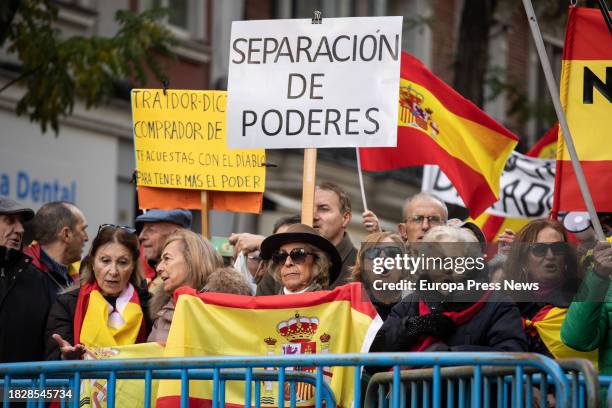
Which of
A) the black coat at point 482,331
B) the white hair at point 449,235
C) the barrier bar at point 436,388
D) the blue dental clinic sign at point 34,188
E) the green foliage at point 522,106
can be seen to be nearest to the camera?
the barrier bar at point 436,388

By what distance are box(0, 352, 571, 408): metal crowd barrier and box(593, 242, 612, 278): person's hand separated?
0.91m

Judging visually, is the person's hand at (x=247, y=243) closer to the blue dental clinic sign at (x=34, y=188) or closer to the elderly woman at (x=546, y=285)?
the elderly woman at (x=546, y=285)

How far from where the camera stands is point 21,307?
845cm

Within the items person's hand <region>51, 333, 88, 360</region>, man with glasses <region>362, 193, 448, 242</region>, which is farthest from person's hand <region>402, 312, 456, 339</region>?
man with glasses <region>362, 193, 448, 242</region>

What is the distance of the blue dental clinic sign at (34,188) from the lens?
16.8 meters

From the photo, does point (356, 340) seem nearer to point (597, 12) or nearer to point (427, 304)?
point (427, 304)

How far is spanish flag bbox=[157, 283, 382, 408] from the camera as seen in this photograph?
725cm

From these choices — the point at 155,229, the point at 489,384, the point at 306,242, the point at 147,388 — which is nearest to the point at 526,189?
the point at 155,229

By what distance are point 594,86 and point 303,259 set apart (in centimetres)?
197

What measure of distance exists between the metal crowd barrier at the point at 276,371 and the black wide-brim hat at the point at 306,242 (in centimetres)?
132

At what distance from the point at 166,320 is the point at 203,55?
13.0 metres

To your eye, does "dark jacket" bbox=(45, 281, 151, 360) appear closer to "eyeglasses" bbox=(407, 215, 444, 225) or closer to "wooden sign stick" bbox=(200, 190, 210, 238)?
"wooden sign stick" bbox=(200, 190, 210, 238)

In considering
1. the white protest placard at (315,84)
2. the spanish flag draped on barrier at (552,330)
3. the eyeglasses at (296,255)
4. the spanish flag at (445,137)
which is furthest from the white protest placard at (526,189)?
the spanish flag draped on barrier at (552,330)

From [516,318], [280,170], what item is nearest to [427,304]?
[516,318]
